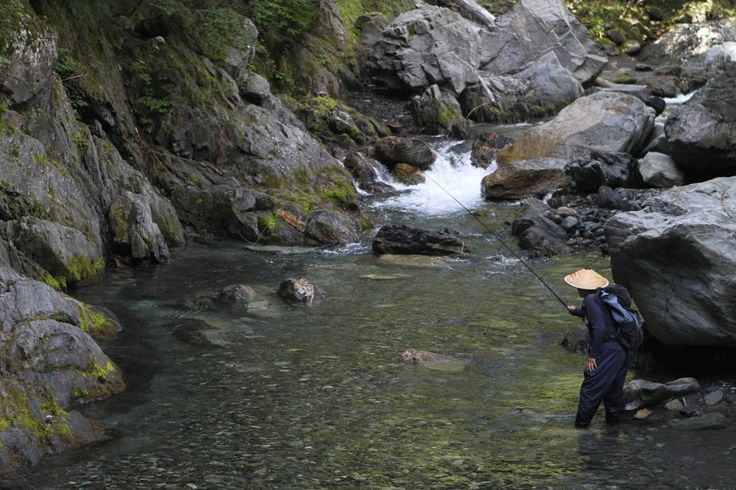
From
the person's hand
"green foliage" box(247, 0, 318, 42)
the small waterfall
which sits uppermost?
"green foliage" box(247, 0, 318, 42)

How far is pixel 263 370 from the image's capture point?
36.3 ft

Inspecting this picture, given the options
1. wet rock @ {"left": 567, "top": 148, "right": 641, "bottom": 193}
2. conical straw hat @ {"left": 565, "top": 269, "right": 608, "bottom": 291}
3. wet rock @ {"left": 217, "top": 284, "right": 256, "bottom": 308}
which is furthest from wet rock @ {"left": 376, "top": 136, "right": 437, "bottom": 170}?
conical straw hat @ {"left": 565, "top": 269, "right": 608, "bottom": 291}

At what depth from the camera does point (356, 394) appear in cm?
1026

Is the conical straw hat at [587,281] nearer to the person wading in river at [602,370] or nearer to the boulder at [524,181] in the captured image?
the person wading in river at [602,370]

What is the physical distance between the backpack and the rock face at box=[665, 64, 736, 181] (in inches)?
499

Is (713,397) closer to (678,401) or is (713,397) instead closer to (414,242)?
(678,401)

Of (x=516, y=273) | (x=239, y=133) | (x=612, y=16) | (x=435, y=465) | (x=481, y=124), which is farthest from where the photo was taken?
(x=612, y=16)

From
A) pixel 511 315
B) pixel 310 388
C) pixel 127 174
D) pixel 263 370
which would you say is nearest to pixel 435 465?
pixel 310 388

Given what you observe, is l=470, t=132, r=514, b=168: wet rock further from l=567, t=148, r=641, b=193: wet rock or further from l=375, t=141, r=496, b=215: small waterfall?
l=567, t=148, r=641, b=193: wet rock

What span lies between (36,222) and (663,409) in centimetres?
947

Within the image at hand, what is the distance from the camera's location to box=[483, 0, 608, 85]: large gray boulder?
36.0 metres

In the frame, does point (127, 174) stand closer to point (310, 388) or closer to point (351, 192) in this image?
A: point (351, 192)

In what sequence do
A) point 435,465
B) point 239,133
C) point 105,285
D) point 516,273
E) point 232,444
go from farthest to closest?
point 239,133, point 516,273, point 105,285, point 232,444, point 435,465

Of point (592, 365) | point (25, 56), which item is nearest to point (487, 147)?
point (25, 56)
